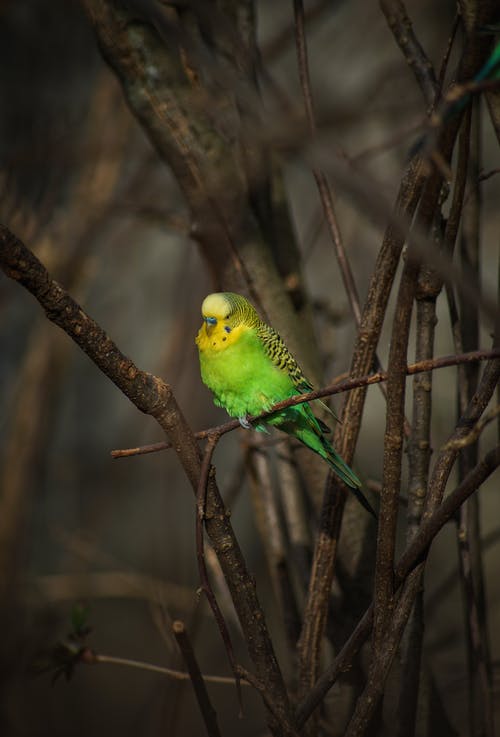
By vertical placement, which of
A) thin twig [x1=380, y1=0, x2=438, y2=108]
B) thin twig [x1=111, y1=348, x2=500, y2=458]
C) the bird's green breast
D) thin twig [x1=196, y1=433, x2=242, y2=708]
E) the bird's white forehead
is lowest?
thin twig [x1=196, y1=433, x2=242, y2=708]

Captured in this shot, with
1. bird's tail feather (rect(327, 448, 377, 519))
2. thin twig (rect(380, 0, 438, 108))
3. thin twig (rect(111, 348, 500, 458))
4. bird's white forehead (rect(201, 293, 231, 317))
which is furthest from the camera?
bird's white forehead (rect(201, 293, 231, 317))

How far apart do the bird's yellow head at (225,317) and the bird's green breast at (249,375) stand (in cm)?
2

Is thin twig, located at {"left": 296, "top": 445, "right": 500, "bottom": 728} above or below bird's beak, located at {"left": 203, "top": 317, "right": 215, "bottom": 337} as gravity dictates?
below

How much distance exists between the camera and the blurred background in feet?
10.9

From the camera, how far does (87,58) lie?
486 centimetres

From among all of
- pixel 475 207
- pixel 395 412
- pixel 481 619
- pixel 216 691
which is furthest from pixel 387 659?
pixel 216 691

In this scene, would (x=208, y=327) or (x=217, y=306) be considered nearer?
(x=217, y=306)

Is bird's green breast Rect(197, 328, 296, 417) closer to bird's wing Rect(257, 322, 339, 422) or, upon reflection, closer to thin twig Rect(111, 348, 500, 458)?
bird's wing Rect(257, 322, 339, 422)

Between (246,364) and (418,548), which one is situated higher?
(246,364)

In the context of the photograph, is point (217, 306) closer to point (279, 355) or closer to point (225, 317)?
point (225, 317)

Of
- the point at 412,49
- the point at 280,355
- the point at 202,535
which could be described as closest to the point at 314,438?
the point at 280,355

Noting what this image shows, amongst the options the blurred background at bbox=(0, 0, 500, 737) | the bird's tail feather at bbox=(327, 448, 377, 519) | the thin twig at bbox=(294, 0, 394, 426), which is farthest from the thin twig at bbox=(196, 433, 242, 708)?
the blurred background at bbox=(0, 0, 500, 737)

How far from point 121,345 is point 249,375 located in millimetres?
3147

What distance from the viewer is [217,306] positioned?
75.6 inches
